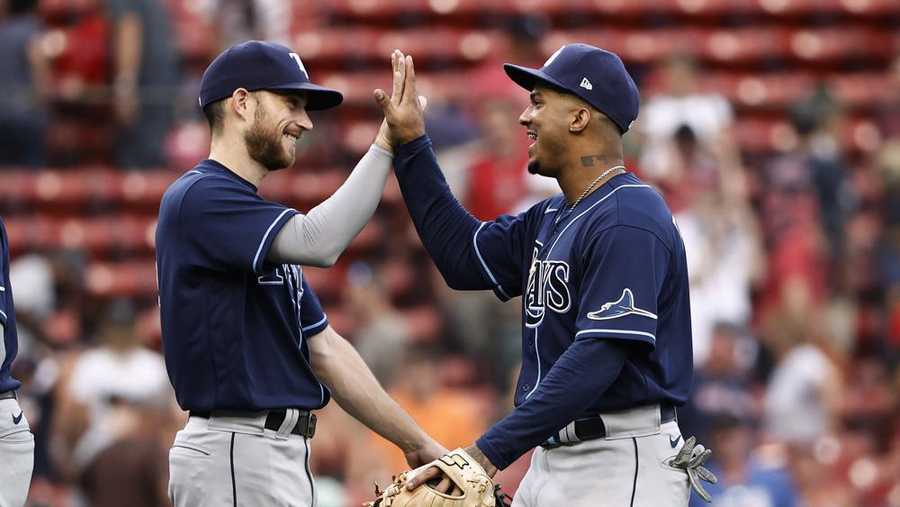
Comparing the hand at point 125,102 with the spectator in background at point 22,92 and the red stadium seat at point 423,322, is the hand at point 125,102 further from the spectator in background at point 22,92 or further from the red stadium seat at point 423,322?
the red stadium seat at point 423,322

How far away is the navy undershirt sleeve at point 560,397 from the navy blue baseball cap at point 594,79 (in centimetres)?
72

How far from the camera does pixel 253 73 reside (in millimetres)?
5242

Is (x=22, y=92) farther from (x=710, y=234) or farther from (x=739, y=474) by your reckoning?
(x=739, y=474)

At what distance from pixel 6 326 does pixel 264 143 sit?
96 cm

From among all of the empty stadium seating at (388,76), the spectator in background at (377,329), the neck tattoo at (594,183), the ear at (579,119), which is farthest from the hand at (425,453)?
the empty stadium seating at (388,76)

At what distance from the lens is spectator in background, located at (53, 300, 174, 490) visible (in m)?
9.61

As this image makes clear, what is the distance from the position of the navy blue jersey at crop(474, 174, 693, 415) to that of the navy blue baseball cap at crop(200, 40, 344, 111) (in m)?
0.86

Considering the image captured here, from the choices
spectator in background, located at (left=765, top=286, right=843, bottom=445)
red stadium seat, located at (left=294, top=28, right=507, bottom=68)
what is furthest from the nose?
red stadium seat, located at (left=294, top=28, right=507, bottom=68)

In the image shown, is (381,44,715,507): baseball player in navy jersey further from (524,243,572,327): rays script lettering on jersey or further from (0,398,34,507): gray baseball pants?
(0,398,34,507): gray baseball pants

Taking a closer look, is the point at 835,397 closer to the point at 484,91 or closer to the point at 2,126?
the point at 484,91

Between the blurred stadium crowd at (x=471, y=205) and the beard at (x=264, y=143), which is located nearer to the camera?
the beard at (x=264, y=143)

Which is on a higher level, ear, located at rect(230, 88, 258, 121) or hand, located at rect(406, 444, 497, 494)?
ear, located at rect(230, 88, 258, 121)

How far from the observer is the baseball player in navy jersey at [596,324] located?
4980 millimetres

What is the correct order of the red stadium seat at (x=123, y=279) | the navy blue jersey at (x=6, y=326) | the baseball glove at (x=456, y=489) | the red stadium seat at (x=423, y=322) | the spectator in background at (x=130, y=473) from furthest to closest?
1. the red stadium seat at (x=123, y=279)
2. the red stadium seat at (x=423, y=322)
3. the spectator in background at (x=130, y=473)
4. the navy blue jersey at (x=6, y=326)
5. the baseball glove at (x=456, y=489)
